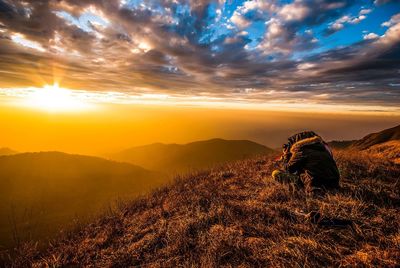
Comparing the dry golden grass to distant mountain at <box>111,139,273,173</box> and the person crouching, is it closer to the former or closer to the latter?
the person crouching

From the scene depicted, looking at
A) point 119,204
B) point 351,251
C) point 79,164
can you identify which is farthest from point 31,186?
point 351,251

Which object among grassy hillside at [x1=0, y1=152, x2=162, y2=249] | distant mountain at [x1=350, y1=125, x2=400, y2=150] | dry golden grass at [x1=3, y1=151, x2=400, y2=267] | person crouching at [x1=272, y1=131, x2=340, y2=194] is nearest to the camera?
dry golden grass at [x1=3, y1=151, x2=400, y2=267]

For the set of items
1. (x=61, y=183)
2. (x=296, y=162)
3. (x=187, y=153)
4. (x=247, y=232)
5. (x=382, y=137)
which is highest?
(x=296, y=162)

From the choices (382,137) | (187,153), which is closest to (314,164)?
(382,137)

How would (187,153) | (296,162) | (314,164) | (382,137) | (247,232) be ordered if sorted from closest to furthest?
(247,232) → (314,164) → (296,162) → (382,137) → (187,153)

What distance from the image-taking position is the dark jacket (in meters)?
5.34

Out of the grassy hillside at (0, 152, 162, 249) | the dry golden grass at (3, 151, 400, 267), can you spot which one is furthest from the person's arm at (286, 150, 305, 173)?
the grassy hillside at (0, 152, 162, 249)

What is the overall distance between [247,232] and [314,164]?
2663 millimetres

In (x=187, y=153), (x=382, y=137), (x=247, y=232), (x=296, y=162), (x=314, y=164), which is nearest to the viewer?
(x=247, y=232)

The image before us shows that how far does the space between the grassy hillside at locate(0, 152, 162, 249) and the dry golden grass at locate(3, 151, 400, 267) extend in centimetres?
3363

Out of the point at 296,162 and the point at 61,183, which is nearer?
the point at 296,162

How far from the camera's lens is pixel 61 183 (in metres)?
53.1

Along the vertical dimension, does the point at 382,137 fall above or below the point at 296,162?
below

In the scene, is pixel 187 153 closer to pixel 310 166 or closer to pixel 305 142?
pixel 305 142
